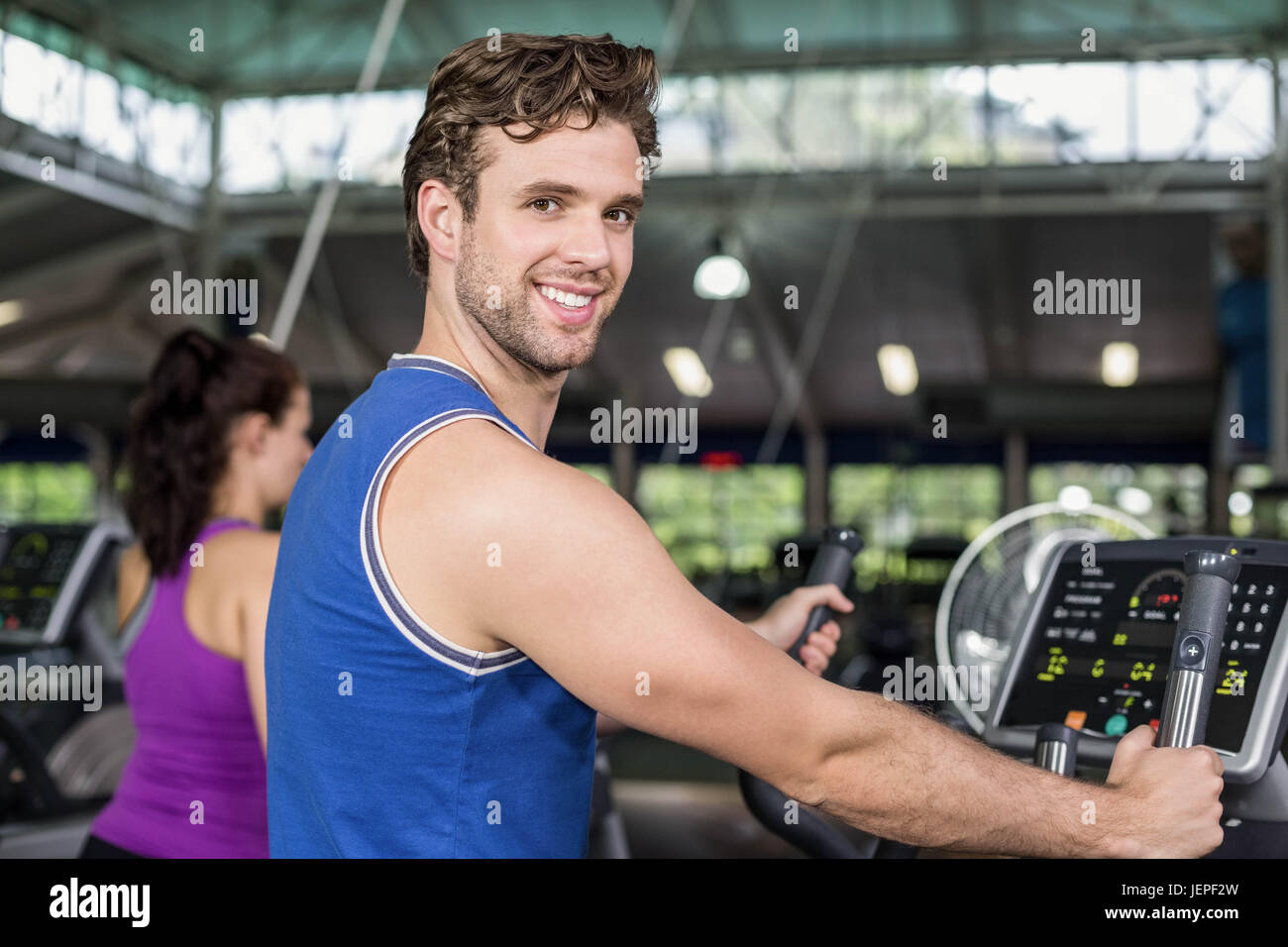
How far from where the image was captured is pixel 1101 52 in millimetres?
11695

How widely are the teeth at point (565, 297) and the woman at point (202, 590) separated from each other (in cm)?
82

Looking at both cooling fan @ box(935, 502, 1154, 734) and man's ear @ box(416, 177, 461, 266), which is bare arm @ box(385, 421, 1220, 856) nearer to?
man's ear @ box(416, 177, 461, 266)

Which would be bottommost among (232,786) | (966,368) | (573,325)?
(232,786)

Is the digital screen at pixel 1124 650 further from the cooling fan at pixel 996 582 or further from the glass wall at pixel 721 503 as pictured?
the glass wall at pixel 721 503

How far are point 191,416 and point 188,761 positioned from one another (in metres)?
0.51

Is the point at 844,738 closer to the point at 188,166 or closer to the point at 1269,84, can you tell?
the point at 1269,84

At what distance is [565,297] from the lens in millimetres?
1157

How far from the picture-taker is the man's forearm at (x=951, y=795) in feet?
3.30

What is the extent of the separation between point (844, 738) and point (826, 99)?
1221cm

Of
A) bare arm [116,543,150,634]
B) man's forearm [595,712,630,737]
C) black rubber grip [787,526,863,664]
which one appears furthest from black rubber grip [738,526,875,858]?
bare arm [116,543,150,634]

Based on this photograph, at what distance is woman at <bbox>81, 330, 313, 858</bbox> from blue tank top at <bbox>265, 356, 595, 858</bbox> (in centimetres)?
73

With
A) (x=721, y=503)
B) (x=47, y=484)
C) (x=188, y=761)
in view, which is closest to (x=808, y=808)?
(x=188, y=761)
